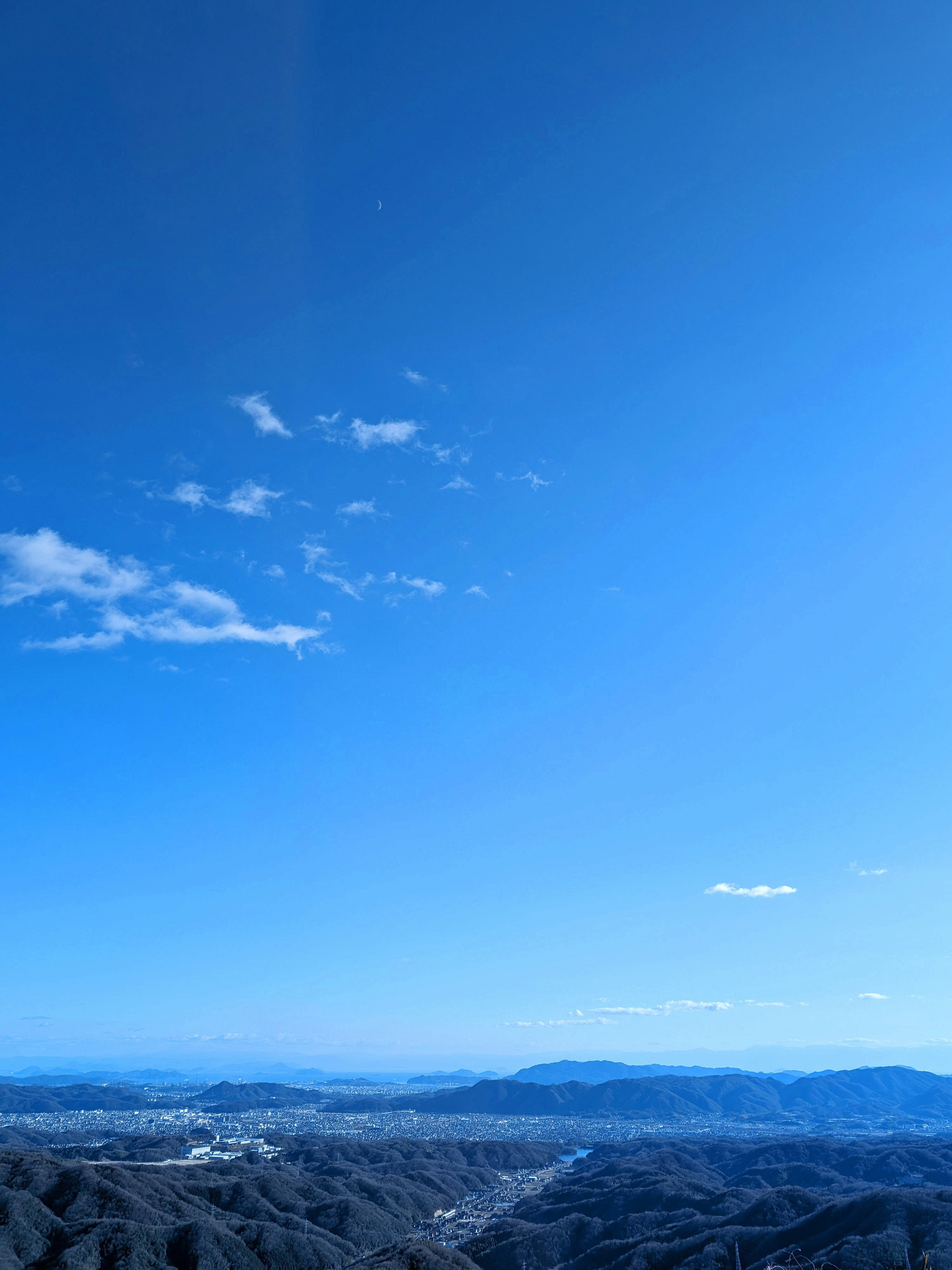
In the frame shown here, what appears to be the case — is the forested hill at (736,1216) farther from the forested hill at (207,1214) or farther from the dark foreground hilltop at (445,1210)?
the forested hill at (207,1214)

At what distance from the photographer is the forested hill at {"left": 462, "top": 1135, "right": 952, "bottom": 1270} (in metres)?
65.8

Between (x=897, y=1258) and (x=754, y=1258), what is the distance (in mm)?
11749

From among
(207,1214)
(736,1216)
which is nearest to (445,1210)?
(207,1214)

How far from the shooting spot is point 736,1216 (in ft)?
277

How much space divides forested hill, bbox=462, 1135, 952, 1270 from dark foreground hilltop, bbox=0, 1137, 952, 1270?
24 centimetres

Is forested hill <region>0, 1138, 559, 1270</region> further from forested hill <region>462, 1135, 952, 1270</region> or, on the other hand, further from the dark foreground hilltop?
forested hill <region>462, 1135, 952, 1270</region>

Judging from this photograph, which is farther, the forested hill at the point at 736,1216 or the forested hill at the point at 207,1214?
the forested hill at the point at 207,1214

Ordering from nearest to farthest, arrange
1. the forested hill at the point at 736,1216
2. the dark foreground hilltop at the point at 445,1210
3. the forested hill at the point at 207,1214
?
1. the forested hill at the point at 736,1216
2. the dark foreground hilltop at the point at 445,1210
3. the forested hill at the point at 207,1214

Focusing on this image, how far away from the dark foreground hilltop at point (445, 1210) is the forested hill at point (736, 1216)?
244 millimetres

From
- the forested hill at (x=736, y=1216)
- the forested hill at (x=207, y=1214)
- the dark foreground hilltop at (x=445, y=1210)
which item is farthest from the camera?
the forested hill at (x=207, y=1214)

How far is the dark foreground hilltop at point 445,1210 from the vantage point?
218 ft

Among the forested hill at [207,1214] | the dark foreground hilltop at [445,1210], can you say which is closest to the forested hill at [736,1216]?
the dark foreground hilltop at [445,1210]

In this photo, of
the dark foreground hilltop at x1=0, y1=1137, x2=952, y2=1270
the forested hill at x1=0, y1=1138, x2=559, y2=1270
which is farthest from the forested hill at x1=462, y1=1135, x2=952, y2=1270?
the forested hill at x1=0, y1=1138, x2=559, y2=1270

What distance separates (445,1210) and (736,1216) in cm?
5826
